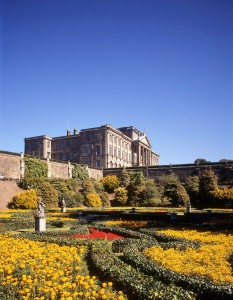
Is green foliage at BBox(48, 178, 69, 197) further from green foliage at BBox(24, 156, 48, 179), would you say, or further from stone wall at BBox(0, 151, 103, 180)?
stone wall at BBox(0, 151, 103, 180)

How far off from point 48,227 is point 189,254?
486 inches

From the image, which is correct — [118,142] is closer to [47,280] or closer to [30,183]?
[30,183]

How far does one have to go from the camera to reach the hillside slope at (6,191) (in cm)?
3744

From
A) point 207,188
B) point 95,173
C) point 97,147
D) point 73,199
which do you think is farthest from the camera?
point 97,147

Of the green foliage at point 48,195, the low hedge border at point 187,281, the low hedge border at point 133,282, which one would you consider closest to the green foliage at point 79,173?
the green foliage at point 48,195

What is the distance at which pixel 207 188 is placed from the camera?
46344mm

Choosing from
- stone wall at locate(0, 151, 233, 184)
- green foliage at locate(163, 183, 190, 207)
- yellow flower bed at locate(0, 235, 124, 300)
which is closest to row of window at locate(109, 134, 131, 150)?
stone wall at locate(0, 151, 233, 184)

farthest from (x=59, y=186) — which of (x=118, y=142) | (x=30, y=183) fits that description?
(x=118, y=142)

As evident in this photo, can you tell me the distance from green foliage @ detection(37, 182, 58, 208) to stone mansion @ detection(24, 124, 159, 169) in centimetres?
3194

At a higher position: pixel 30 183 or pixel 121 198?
pixel 30 183

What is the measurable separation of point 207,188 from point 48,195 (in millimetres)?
24948

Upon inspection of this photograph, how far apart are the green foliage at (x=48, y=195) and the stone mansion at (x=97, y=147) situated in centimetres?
3194

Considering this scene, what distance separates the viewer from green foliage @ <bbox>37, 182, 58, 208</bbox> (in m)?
38.8

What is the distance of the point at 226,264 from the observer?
32.0 feet
